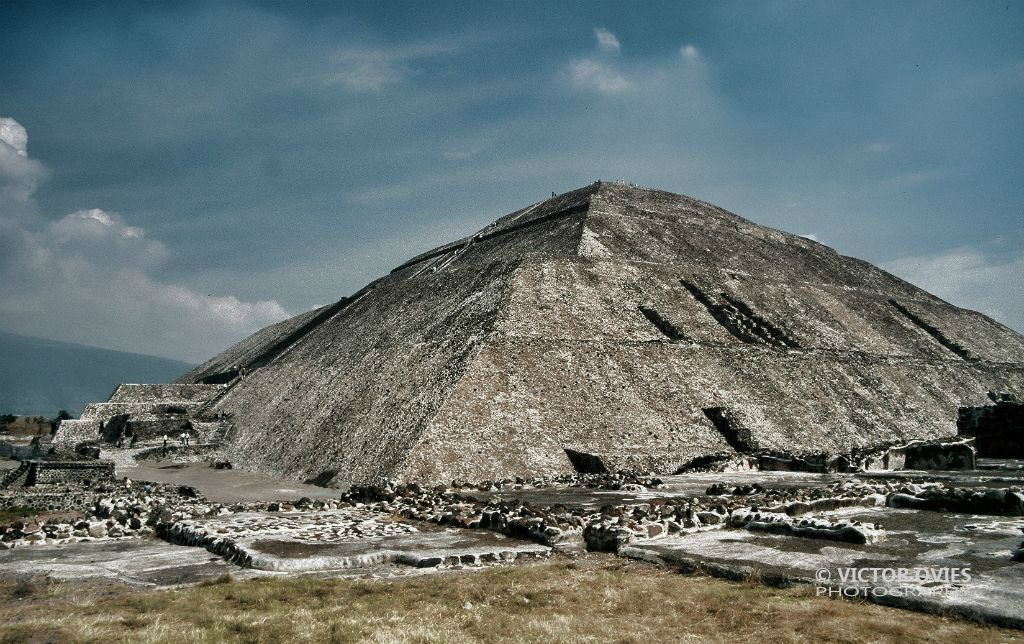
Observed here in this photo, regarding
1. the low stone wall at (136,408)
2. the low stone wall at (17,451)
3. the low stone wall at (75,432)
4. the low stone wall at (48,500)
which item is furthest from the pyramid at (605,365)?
the low stone wall at (17,451)

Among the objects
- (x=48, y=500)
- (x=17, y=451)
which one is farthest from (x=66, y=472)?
(x=17, y=451)

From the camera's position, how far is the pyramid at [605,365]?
21.6m

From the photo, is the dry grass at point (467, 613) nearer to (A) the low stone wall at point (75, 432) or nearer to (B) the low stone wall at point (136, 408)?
(B) the low stone wall at point (136, 408)

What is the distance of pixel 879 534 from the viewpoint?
32.3 ft

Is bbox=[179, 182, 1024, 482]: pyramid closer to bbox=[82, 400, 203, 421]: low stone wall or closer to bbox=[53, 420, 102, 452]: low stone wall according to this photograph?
bbox=[82, 400, 203, 421]: low stone wall

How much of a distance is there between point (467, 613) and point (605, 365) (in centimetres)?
1832

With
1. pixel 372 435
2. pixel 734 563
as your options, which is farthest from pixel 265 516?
pixel 734 563

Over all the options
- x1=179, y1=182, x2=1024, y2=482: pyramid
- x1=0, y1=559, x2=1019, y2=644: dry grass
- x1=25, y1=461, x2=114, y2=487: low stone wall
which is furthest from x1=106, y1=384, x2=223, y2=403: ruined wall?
x1=0, y1=559, x2=1019, y2=644: dry grass

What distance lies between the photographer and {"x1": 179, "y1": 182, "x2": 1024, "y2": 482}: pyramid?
2156cm

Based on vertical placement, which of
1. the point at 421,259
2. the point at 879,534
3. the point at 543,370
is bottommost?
the point at 879,534

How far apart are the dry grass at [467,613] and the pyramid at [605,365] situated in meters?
10.6

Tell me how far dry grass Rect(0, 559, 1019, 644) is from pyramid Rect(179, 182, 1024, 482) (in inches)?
417

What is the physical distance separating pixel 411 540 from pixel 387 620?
4486mm

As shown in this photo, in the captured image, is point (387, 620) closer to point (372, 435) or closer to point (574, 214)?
point (372, 435)
